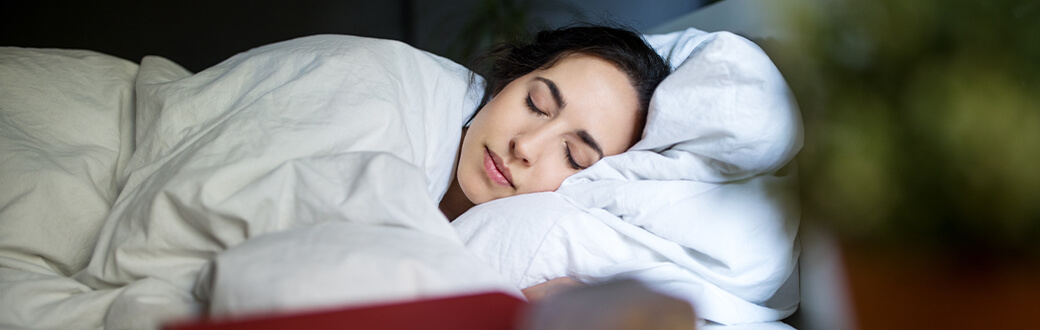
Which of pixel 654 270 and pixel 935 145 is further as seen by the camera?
pixel 654 270

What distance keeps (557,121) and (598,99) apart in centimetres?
9

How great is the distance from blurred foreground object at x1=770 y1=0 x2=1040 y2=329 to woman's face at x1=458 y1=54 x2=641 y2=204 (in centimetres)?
Result: 84

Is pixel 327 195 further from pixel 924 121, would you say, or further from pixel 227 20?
pixel 227 20

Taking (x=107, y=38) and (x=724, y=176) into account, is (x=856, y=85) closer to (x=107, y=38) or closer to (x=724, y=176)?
(x=724, y=176)

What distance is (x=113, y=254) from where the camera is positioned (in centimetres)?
71

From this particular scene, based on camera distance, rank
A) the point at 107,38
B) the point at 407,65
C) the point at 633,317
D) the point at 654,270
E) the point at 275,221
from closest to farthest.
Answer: the point at 633,317 < the point at 275,221 < the point at 654,270 < the point at 407,65 < the point at 107,38

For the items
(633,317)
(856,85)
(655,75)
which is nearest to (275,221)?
(633,317)

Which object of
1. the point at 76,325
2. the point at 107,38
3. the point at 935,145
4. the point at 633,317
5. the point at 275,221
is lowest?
the point at 107,38

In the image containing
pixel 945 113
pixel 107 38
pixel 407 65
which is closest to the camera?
pixel 945 113

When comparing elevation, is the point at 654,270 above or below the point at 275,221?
below

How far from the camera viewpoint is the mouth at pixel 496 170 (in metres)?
1.10

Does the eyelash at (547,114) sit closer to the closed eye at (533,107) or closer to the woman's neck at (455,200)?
the closed eye at (533,107)

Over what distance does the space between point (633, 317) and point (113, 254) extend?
2.03ft

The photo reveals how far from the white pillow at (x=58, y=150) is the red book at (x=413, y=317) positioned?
22.2 inches
